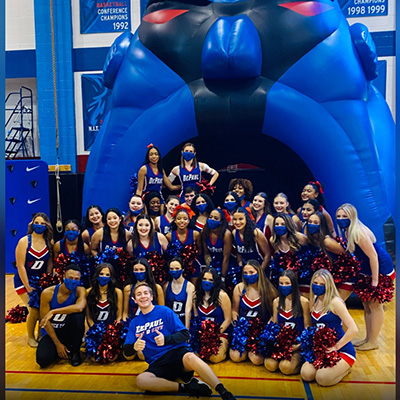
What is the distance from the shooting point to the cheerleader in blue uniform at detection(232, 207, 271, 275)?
12.4 ft

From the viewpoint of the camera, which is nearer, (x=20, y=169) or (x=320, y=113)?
(x=320, y=113)

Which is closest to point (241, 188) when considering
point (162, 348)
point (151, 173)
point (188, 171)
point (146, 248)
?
point (188, 171)

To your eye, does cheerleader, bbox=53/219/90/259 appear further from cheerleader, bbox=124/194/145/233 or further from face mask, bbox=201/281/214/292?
face mask, bbox=201/281/214/292

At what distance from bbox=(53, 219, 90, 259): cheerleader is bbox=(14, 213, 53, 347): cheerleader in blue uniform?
0.12 m

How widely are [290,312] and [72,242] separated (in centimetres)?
168

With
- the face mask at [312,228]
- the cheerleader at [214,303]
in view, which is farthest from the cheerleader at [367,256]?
the cheerleader at [214,303]

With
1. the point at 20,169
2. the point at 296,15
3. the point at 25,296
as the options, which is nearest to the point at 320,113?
the point at 296,15

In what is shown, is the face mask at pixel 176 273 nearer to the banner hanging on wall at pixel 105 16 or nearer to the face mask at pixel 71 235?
the face mask at pixel 71 235

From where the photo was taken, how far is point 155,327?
302 cm

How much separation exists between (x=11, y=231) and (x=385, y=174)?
14.6ft

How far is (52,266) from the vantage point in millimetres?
3945

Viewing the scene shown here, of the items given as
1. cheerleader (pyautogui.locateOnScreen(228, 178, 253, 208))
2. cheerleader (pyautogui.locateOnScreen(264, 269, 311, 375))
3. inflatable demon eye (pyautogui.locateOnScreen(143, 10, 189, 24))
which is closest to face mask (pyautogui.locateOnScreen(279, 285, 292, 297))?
cheerleader (pyautogui.locateOnScreen(264, 269, 311, 375))

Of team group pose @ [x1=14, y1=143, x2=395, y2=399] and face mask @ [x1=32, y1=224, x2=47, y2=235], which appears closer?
team group pose @ [x1=14, y1=143, x2=395, y2=399]

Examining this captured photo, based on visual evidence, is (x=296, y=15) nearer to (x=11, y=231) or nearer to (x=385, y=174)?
(x=385, y=174)
